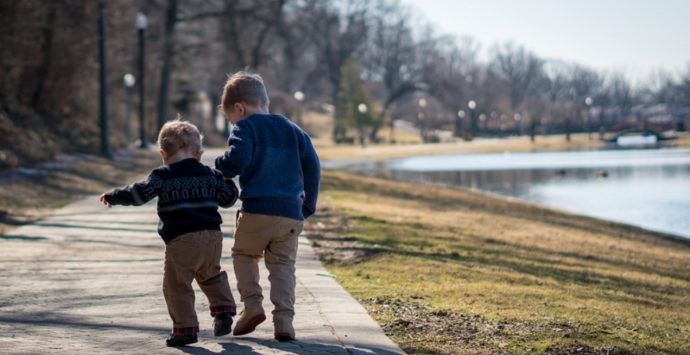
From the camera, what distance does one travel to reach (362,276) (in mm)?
9359

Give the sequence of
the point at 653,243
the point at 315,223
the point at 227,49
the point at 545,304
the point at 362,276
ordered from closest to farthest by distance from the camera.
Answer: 1. the point at 545,304
2. the point at 362,276
3. the point at 315,223
4. the point at 653,243
5. the point at 227,49

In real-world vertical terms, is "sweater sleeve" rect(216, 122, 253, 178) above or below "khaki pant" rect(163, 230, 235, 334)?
above

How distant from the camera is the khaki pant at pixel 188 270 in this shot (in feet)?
19.5

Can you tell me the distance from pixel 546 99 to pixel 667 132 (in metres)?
75.0

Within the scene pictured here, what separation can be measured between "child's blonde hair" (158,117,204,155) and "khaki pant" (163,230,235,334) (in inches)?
19.1

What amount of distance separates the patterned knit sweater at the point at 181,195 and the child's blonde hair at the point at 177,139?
75mm

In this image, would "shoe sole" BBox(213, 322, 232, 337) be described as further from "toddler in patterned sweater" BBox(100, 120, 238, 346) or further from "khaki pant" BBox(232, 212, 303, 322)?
"khaki pant" BBox(232, 212, 303, 322)

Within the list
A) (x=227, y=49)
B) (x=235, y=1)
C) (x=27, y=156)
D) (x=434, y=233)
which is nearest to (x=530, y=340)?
(x=434, y=233)

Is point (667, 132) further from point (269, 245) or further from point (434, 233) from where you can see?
point (269, 245)

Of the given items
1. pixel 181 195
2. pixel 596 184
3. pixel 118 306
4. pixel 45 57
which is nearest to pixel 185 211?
pixel 181 195

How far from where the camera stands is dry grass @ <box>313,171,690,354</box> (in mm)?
6570

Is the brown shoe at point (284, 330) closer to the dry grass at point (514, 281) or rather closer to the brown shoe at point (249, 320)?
the brown shoe at point (249, 320)

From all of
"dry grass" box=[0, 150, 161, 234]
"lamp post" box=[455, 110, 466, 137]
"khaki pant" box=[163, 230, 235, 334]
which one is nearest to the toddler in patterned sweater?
"khaki pant" box=[163, 230, 235, 334]

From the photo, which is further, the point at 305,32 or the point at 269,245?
the point at 305,32
